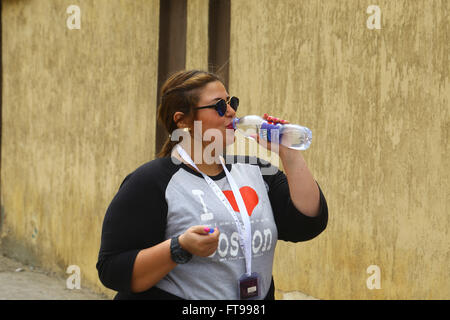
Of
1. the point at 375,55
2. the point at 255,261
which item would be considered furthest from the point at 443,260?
the point at 255,261

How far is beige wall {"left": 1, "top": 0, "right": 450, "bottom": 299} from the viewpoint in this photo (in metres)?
3.34

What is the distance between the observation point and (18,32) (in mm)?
7551

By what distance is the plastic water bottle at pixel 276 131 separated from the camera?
198 cm

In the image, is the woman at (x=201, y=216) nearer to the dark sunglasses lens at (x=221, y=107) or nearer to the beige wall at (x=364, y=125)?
the dark sunglasses lens at (x=221, y=107)

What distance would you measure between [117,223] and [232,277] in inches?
16.4

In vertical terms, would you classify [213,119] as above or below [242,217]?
above

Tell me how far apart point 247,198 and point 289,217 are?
172 mm

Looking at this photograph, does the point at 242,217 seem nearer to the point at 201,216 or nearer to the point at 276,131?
the point at 201,216

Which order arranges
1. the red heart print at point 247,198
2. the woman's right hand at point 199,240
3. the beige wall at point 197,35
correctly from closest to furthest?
the woman's right hand at point 199,240 < the red heart print at point 247,198 < the beige wall at point 197,35

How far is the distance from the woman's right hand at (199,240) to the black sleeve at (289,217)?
1.29ft

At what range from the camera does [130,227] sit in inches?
72.1

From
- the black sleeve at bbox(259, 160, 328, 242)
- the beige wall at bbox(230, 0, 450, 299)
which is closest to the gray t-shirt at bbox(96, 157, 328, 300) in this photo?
the black sleeve at bbox(259, 160, 328, 242)

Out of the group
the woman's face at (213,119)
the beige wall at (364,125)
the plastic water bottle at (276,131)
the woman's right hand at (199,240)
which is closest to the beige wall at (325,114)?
the beige wall at (364,125)

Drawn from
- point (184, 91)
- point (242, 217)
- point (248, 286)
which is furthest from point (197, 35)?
point (248, 286)
